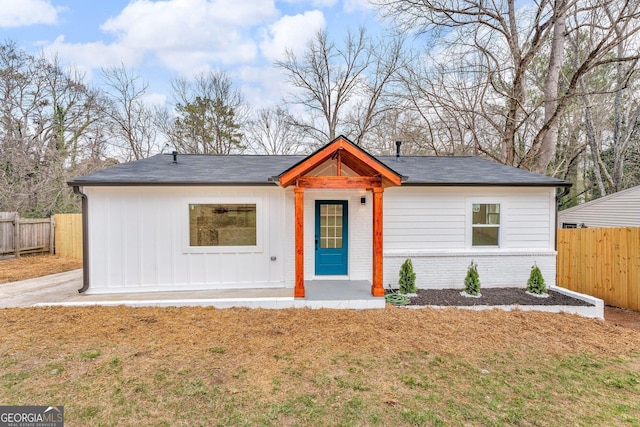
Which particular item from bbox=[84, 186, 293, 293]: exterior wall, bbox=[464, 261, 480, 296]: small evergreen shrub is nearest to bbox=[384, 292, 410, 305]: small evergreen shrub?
bbox=[464, 261, 480, 296]: small evergreen shrub

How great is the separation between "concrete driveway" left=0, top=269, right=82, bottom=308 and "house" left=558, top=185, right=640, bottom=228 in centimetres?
1799

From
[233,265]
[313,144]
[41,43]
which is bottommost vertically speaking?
[233,265]

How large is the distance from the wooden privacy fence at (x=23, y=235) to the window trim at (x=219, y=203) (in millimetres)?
9480

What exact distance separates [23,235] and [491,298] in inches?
646

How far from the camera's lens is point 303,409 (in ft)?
9.50

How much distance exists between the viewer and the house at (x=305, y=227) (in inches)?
255

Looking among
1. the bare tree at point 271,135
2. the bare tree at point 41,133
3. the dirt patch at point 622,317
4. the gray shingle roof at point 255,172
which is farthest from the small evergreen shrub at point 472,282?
the bare tree at point 41,133

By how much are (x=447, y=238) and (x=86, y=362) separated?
287 inches

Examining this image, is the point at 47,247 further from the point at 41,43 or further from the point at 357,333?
the point at 357,333

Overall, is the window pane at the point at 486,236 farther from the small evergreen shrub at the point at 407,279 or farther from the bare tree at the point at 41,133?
the bare tree at the point at 41,133

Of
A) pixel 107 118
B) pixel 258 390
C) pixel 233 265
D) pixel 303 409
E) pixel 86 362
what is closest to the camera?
pixel 303 409

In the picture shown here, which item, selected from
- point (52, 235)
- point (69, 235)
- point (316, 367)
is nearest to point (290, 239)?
point (316, 367)

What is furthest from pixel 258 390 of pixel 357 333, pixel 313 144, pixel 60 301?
pixel 313 144

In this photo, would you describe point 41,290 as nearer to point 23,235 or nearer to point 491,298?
point 23,235
